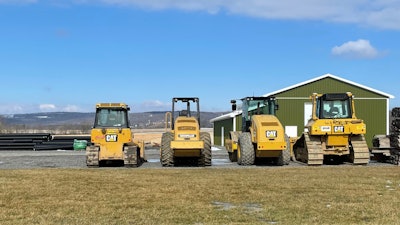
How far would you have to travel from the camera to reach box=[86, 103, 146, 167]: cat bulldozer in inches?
822

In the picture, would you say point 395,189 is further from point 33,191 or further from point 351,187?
point 33,191

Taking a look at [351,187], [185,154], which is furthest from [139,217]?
[185,154]

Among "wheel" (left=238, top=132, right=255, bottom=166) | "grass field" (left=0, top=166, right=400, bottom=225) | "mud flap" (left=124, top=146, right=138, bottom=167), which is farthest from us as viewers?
"wheel" (left=238, top=132, right=255, bottom=166)

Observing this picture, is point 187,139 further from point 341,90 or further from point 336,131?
point 341,90

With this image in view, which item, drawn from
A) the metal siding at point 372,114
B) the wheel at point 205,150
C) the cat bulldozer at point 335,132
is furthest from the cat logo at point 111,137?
the metal siding at point 372,114

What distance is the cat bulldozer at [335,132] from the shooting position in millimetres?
21234

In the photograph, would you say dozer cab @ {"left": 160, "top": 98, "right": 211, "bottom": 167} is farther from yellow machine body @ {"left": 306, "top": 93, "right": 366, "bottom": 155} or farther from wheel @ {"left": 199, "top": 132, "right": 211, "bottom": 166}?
yellow machine body @ {"left": 306, "top": 93, "right": 366, "bottom": 155}

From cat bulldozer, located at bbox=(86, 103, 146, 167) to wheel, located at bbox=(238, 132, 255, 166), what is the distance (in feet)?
14.5

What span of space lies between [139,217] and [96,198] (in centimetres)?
257

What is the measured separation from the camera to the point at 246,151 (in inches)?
832

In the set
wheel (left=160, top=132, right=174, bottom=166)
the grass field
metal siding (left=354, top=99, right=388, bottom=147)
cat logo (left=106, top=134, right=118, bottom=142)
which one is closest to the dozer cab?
wheel (left=160, top=132, right=174, bottom=166)

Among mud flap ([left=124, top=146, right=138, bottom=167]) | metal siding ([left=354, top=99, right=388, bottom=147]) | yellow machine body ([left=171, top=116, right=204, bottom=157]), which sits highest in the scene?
metal siding ([left=354, top=99, right=388, bottom=147])

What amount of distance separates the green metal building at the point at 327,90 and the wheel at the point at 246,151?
19.9 meters

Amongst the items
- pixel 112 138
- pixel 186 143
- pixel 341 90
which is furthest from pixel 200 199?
pixel 341 90
